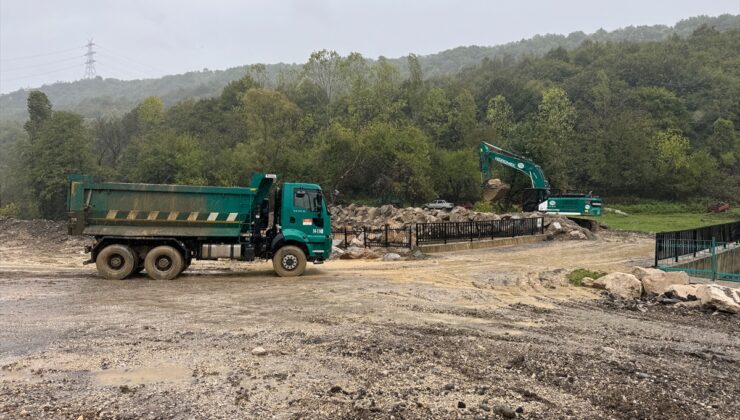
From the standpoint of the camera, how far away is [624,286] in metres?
12.2

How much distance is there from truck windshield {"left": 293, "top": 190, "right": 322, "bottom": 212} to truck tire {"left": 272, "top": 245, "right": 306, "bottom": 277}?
124cm

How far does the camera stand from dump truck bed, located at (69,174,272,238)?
43.7 ft

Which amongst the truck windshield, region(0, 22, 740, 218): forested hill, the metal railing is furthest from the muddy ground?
region(0, 22, 740, 218): forested hill

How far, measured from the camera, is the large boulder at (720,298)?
1029 centimetres

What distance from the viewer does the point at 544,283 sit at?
14.0 meters

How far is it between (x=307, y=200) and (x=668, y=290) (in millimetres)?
9613

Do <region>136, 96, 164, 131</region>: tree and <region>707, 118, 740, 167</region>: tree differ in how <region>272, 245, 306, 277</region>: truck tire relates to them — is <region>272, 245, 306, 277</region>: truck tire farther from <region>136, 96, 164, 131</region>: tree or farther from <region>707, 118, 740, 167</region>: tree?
<region>136, 96, 164, 131</region>: tree

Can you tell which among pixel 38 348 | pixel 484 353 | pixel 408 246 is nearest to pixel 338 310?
pixel 484 353

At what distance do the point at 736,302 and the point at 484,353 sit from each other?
285 inches

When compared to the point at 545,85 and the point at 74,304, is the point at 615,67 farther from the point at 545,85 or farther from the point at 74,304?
the point at 74,304

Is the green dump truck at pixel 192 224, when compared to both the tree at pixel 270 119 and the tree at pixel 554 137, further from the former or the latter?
the tree at pixel 554 137

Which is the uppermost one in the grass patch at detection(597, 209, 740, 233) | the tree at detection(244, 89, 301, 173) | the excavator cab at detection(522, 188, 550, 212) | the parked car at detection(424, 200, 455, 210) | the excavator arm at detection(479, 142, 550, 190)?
the tree at detection(244, 89, 301, 173)

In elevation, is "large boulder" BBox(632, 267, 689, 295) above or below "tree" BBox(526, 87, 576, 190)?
below

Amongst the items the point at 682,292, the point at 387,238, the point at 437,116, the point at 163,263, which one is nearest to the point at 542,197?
the point at 387,238
